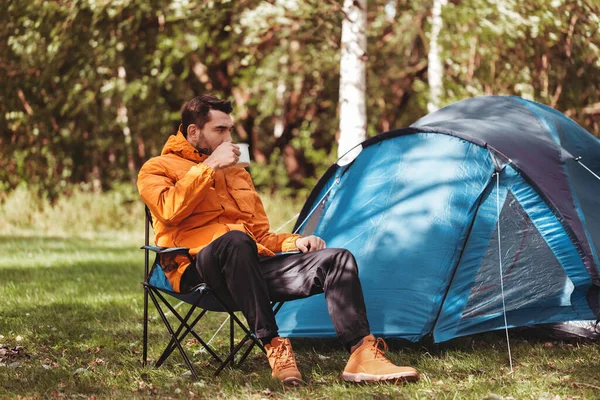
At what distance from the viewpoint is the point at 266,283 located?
12.1 feet

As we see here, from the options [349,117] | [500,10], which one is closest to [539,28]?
[500,10]

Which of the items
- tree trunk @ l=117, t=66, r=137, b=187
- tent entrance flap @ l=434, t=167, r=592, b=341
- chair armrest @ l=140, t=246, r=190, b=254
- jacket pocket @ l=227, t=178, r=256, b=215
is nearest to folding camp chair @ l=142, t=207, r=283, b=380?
chair armrest @ l=140, t=246, r=190, b=254

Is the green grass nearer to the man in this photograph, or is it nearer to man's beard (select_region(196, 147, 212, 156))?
the man

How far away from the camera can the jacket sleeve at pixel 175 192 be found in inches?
142

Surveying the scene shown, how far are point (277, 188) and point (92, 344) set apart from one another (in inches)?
440

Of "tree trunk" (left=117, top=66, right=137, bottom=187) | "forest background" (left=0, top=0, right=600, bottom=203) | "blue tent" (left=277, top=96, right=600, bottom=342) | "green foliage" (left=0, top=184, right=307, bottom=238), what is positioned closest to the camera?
"blue tent" (left=277, top=96, right=600, bottom=342)

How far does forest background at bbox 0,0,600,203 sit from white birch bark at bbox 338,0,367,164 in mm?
664

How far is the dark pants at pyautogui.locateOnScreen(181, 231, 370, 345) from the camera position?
11.5 feet

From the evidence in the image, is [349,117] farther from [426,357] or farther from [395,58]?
[395,58]

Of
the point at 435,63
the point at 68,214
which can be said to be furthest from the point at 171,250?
the point at 68,214

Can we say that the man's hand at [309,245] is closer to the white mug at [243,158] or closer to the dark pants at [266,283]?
the dark pants at [266,283]

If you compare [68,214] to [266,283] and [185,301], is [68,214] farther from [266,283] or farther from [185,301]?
[266,283]

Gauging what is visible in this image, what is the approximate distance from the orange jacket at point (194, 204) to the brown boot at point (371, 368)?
714mm

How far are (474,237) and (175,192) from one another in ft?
5.31
